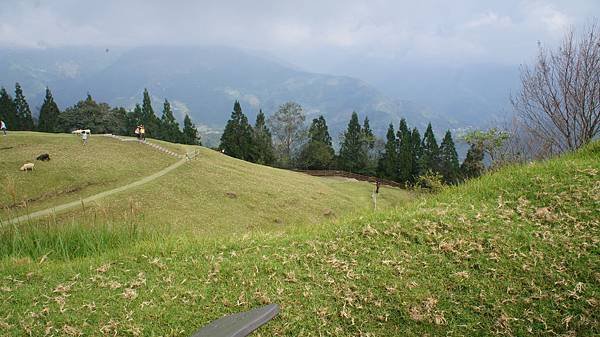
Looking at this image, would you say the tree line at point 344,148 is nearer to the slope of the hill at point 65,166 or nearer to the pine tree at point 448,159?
the pine tree at point 448,159

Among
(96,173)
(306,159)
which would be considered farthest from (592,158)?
(306,159)

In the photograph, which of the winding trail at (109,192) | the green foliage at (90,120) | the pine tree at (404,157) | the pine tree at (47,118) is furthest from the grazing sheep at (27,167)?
the pine tree at (404,157)

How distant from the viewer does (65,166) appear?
23531 millimetres

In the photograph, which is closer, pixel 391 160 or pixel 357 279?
pixel 357 279

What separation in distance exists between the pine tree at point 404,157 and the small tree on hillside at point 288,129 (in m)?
16.1

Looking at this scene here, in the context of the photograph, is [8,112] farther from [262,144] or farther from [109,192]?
[109,192]

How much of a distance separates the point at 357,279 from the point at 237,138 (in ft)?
169

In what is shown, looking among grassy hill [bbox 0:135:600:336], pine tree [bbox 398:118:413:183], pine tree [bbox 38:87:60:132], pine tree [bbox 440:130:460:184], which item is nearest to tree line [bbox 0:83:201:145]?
pine tree [bbox 38:87:60:132]

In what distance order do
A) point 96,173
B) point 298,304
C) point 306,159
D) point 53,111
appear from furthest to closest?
1. point 306,159
2. point 53,111
3. point 96,173
4. point 298,304

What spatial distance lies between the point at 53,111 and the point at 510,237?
210ft

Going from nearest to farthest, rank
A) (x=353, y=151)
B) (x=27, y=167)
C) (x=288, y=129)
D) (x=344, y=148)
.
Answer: (x=27, y=167) < (x=353, y=151) < (x=344, y=148) < (x=288, y=129)

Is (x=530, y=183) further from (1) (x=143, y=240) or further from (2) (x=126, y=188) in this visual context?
(2) (x=126, y=188)

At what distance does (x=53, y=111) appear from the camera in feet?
184

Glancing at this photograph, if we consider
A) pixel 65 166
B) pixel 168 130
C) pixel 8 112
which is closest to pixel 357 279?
pixel 65 166
